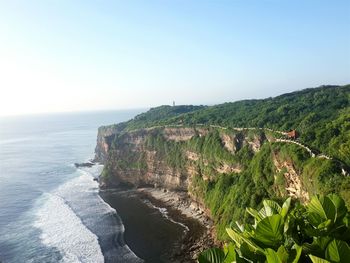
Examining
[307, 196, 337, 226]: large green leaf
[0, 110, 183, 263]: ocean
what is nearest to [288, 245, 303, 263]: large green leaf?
[307, 196, 337, 226]: large green leaf

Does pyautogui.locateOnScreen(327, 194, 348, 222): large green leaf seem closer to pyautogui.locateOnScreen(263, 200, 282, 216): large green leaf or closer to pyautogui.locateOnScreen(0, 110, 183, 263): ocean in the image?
pyautogui.locateOnScreen(263, 200, 282, 216): large green leaf

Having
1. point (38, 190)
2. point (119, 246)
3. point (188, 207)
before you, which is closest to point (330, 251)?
point (119, 246)

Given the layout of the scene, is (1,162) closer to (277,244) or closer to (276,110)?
(276,110)

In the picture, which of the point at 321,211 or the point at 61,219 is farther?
the point at 61,219

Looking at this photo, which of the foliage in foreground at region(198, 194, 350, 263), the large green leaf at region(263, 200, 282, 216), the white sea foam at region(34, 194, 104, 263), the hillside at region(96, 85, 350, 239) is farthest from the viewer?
the white sea foam at region(34, 194, 104, 263)

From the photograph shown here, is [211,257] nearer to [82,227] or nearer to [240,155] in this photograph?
[82,227]

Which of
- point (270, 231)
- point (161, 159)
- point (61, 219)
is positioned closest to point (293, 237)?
point (270, 231)
